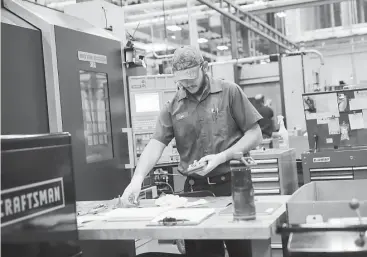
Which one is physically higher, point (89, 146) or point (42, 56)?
point (42, 56)

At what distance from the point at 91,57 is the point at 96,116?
1.26 feet

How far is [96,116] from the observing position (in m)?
3.38

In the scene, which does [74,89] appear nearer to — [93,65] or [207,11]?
[93,65]

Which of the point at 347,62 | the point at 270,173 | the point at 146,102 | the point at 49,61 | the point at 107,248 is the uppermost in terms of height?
the point at 347,62

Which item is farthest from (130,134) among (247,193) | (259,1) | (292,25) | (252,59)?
(292,25)

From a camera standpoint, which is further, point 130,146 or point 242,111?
point 130,146

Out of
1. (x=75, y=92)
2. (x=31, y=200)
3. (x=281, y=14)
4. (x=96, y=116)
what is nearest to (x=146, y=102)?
(x=96, y=116)

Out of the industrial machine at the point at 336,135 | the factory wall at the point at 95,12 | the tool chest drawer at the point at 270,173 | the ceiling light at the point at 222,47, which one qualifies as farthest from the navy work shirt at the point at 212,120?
the ceiling light at the point at 222,47

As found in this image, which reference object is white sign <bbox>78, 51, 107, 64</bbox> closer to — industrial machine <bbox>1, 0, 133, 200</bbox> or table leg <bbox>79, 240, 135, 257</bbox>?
industrial machine <bbox>1, 0, 133, 200</bbox>

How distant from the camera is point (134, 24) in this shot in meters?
8.69

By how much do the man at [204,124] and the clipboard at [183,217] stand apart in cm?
44

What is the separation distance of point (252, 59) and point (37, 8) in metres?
4.52

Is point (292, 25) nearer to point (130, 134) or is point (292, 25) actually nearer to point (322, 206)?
point (130, 134)

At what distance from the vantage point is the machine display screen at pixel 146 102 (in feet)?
14.6
